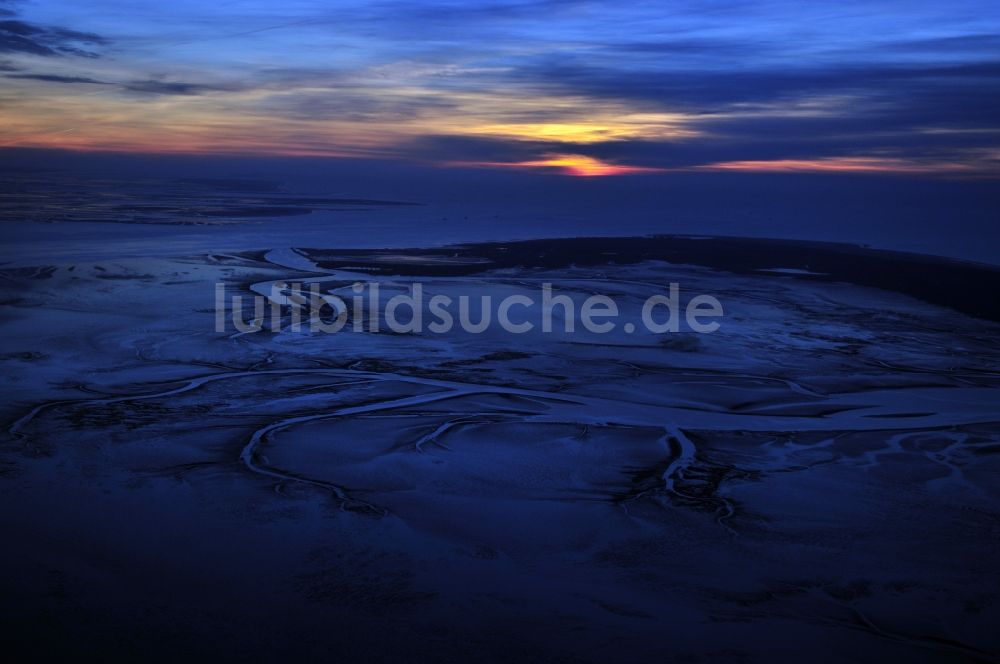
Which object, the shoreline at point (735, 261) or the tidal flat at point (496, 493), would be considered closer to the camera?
the tidal flat at point (496, 493)

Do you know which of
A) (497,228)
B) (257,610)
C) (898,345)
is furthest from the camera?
(497,228)

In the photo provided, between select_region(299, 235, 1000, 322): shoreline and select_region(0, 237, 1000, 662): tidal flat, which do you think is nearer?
select_region(0, 237, 1000, 662): tidal flat

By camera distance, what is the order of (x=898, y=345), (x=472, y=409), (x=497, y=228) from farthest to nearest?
(x=497, y=228), (x=898, y=345), (x=472, y=409)

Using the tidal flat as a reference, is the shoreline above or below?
above

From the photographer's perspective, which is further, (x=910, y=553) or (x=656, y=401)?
(x=656, y=401)

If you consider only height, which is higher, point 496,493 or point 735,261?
point 735,261

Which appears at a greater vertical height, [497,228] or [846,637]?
[497,228]

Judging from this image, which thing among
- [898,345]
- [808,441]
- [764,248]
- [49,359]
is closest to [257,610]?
[808,441]

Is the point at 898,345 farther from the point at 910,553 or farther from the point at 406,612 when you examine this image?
the point at 406,612

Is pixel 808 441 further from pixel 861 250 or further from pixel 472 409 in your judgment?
pixel 861 250

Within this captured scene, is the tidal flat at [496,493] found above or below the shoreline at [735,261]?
below

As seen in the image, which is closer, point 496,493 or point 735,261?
point 496,493
